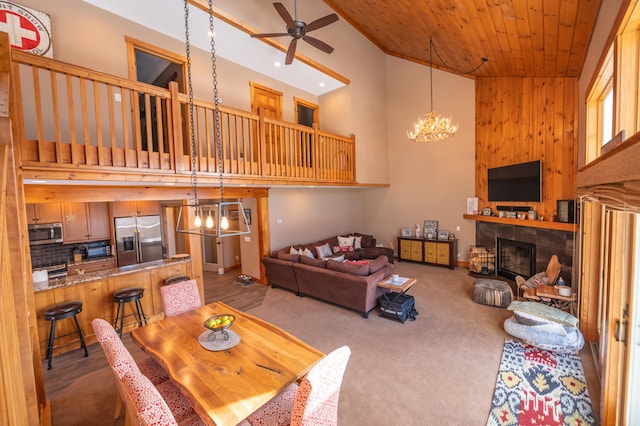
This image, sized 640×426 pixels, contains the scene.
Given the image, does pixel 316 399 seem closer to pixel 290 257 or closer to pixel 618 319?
pixel 618 319

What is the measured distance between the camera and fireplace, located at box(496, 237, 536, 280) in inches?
229

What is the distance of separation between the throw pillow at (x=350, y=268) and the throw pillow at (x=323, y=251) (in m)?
1.83

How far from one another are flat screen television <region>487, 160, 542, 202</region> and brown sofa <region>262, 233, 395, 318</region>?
3295mm

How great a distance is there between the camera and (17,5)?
130 inches

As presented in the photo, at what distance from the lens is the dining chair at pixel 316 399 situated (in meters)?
1.59

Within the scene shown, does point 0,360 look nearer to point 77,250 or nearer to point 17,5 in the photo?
point 17,5

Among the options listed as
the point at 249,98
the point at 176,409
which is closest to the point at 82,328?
the point at 176,409

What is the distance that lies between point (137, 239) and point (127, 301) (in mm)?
3365

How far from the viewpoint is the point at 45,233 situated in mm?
5434

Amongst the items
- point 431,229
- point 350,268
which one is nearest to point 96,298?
point 350,268

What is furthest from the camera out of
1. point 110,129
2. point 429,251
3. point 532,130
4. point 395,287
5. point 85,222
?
point 429,251

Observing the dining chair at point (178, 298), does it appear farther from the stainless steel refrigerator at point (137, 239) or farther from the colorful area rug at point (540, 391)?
the stainless steel refrigerator at point (137, 239)

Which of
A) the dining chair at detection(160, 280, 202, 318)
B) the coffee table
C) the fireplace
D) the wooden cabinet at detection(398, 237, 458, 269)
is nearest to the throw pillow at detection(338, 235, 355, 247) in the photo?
the wooden cabinet at detection(398, 237, 458, 269)

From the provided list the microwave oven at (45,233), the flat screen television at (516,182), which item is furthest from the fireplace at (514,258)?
the microwave oven at (45,233)
